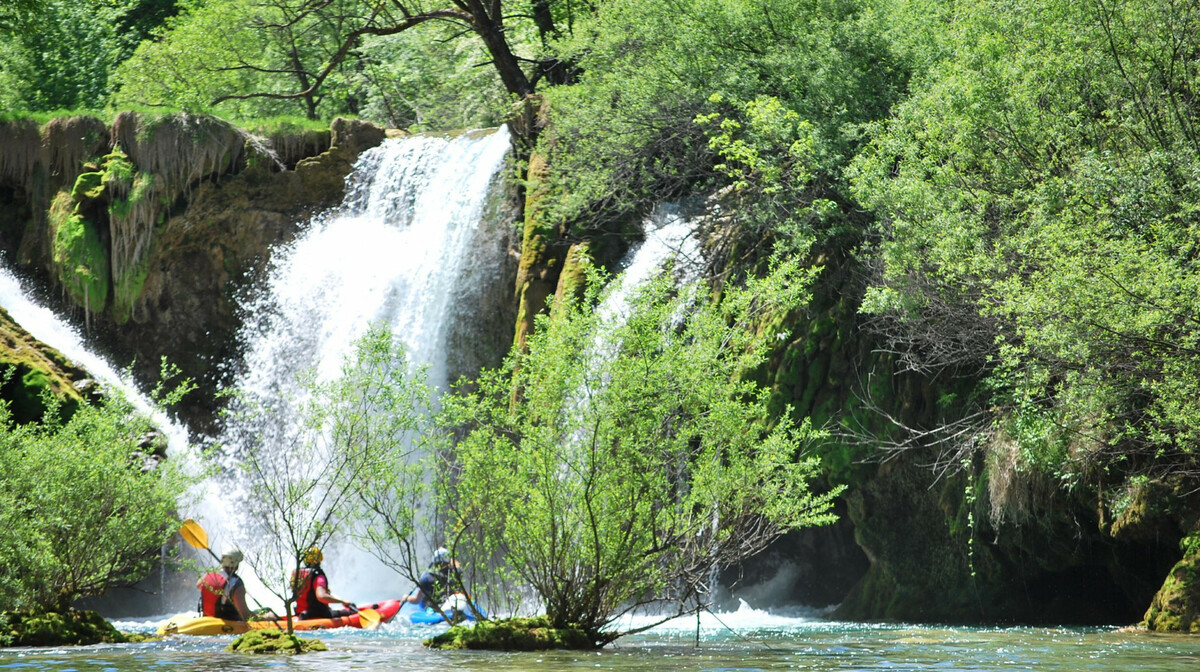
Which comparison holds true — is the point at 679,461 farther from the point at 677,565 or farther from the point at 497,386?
the point at 497,386

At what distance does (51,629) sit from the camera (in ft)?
42.2

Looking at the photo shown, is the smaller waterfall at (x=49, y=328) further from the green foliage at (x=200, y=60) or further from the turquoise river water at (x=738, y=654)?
the turquoise river water at (x=738, y=654)

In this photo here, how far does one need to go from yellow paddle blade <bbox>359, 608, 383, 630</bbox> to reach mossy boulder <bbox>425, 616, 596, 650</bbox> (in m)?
5.34

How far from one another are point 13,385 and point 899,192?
611 inches

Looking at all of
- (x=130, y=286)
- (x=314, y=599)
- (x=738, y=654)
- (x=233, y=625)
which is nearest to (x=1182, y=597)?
(x=738, y=654)

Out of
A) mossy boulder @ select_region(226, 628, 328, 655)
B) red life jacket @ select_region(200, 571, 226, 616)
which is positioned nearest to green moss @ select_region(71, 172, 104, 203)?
red life jacket @ select_region(200, 571, 226, 616)

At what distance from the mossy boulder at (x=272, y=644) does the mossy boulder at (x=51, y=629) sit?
1.77 meters

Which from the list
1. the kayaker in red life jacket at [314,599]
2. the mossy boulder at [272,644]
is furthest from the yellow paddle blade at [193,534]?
the mossy boulder at [272,644]

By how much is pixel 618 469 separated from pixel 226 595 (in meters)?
7.23

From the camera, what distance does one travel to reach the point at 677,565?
11758mm

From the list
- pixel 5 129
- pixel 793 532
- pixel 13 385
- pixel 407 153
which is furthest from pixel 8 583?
pixel 5 129

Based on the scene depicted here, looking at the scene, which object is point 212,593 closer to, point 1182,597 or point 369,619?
point 369,619

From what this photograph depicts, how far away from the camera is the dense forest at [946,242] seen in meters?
12.5

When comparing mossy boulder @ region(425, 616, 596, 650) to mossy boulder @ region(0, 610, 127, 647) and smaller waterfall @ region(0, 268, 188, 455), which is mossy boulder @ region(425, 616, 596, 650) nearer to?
mossy boulder @ region(0, 610, 127, 647)
